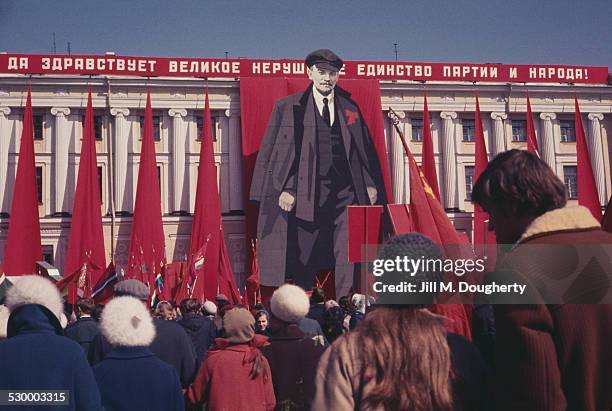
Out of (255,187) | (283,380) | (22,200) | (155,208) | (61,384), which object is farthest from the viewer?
(255,187)

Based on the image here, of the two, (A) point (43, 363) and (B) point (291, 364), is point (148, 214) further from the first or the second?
(A) point (43, 363)

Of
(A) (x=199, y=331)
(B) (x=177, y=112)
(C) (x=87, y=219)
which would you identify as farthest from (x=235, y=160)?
(A) (x=199, y=331)

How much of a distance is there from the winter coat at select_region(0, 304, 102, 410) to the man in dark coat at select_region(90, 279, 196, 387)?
1947mm

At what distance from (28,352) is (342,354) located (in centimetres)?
182

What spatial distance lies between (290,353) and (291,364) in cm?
7

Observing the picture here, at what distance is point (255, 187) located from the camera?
31000 mm

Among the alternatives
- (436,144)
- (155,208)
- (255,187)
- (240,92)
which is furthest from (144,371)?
(436,144)

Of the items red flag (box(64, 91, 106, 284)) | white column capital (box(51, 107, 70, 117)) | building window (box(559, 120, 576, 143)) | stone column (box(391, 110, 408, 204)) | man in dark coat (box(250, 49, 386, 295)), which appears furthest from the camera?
building window (box(559, 120, 576, 143))

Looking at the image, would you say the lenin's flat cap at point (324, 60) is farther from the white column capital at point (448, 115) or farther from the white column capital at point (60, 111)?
the white column capital at point (60, 111)

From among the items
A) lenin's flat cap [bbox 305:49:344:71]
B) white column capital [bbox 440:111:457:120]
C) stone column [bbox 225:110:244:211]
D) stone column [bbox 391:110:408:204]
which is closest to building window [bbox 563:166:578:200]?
white column capital [bbox 440:111:457:120]

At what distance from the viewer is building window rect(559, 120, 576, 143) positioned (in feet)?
120

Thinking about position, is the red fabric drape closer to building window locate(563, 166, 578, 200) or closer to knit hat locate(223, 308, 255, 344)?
building window locate(563, 166, 578, 200)

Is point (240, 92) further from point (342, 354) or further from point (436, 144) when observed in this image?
point (342, 354)

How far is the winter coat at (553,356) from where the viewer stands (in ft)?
7.96
